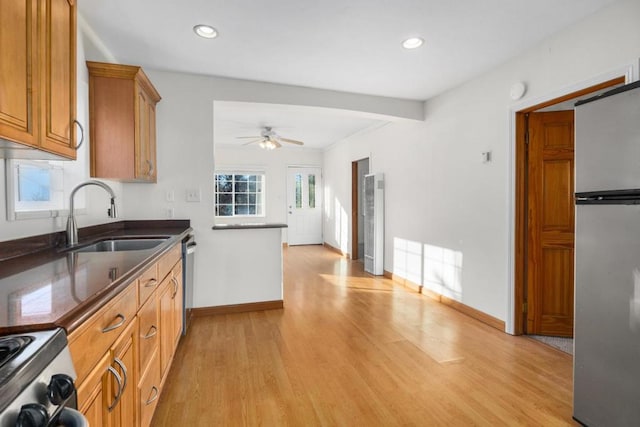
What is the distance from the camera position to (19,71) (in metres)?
1.16

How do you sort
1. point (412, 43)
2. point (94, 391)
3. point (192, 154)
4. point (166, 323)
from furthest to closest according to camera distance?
point (192, 154), point (412, 43), point (166, 323), point (94, 391)

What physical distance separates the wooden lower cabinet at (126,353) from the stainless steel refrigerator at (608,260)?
7.00 ft

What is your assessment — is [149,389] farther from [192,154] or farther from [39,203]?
[192,154]

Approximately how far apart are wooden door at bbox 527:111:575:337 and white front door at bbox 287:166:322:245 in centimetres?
570

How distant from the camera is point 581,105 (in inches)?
68.1

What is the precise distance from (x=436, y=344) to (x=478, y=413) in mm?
875

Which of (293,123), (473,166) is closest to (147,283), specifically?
(473,166)

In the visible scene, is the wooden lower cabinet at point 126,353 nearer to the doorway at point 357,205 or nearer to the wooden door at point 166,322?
the wooden door at point 166,322

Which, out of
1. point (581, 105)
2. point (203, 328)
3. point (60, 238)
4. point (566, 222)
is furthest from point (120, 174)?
point (566, 222)

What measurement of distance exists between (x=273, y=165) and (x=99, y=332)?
7060 mm

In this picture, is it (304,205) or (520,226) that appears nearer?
(520,226)

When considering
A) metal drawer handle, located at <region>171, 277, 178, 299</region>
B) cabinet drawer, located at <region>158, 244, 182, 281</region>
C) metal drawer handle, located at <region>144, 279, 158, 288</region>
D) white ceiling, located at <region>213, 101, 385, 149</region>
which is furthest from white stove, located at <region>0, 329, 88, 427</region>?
white ceiling, located at <region>213, 101, 385, 149</region>

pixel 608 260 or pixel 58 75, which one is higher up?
pixel 58 75

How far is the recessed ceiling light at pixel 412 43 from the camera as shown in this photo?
249 centimetres
